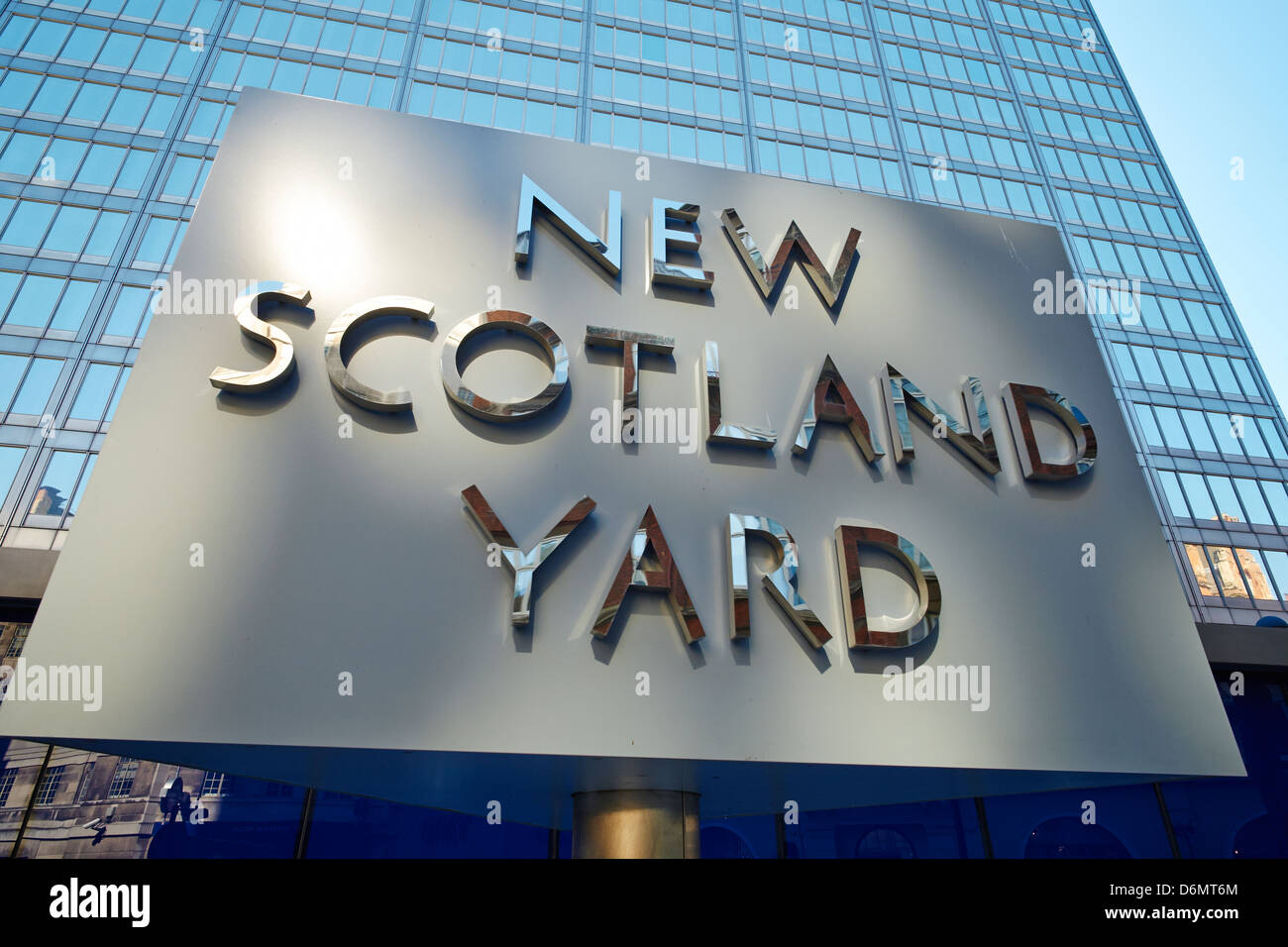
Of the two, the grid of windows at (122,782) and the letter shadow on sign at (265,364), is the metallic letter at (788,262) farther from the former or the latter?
the grid of windows at (122,782)

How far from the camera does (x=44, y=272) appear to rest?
2719 cm

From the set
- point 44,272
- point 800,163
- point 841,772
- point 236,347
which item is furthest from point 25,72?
point 841,772

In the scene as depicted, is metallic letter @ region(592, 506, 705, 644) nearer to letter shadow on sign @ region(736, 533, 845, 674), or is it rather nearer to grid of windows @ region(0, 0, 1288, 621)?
letter shadow on sign @ region(736, 533, 845, 674)

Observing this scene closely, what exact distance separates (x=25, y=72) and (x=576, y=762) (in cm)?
3937

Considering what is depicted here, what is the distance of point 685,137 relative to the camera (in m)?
34.4

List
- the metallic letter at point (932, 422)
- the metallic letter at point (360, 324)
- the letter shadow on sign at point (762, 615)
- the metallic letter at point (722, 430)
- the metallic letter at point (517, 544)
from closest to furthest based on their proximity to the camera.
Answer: the metallic letter at point (517, 544) → the letter shadow on sign at point (762, 615) → the metallic letter at point (360, 324) → the metallic letter at point (722, 430) → the metallic letter at point (932, 422)

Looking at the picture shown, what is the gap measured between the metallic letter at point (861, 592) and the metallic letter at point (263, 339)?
4.38 meters

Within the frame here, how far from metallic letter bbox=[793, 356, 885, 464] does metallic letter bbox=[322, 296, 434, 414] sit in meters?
3.15

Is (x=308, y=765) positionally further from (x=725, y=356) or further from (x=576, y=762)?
(x=725, y=356)

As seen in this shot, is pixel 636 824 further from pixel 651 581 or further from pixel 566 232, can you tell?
pixel 566 232

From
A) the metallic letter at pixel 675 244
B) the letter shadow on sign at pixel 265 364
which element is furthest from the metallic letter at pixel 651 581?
the letter shadow on sign at pixel 265 364

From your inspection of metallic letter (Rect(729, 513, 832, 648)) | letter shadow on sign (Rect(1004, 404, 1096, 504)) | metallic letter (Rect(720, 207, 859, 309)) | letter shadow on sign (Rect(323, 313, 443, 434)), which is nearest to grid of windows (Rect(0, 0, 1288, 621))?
letter shadow on sign (Rect(323, 313, 443, 434))

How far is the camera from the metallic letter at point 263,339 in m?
5.29
